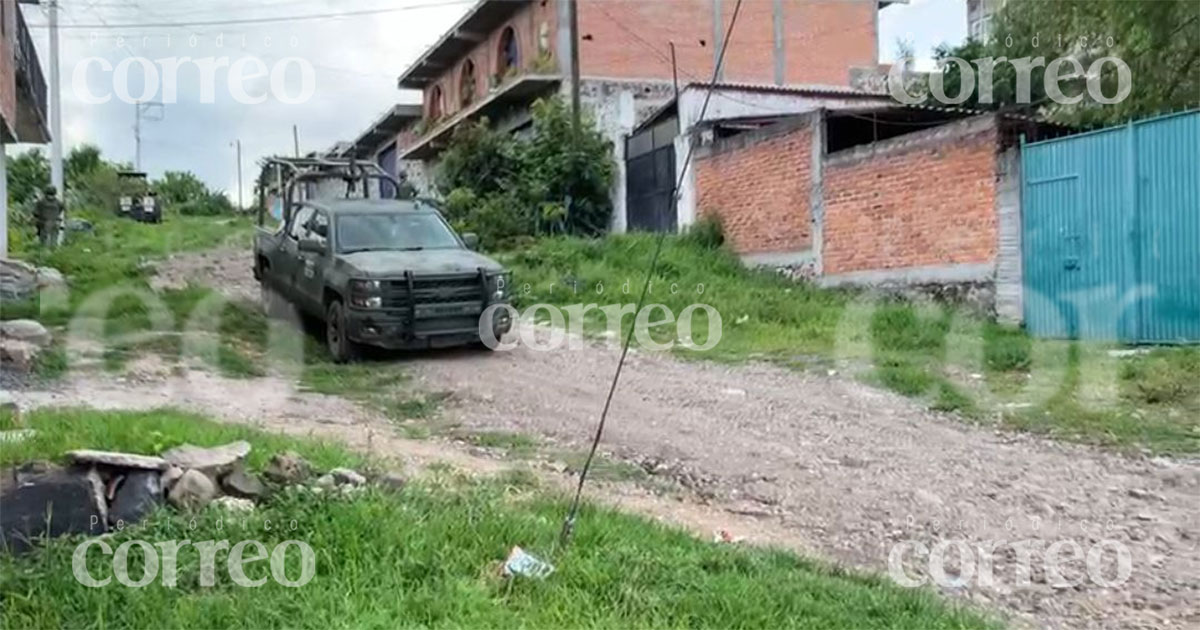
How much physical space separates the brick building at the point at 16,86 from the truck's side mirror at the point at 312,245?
644 cm

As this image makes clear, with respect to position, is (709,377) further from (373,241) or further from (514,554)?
(514,554)

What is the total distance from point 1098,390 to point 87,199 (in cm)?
4291

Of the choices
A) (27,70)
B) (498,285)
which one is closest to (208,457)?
(498,285)

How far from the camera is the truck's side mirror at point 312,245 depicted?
1138 centimetres

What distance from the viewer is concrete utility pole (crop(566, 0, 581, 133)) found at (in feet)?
72.9

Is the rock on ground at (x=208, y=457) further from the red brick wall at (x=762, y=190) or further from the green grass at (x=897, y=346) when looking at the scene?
the red brick wall at (x=762, y=190)

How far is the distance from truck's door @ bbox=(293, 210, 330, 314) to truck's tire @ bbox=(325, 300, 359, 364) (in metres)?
0.32

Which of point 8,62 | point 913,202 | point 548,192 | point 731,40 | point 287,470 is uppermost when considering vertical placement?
point 731,40

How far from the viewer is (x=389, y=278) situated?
10.4 meters

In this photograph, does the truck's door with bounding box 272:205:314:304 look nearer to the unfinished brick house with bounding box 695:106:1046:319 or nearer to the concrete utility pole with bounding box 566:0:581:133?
the unfinished brick house with bounding box 695:106:1046:319

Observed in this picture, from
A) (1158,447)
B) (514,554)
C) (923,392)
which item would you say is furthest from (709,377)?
(514,554)

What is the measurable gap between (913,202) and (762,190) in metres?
3.66

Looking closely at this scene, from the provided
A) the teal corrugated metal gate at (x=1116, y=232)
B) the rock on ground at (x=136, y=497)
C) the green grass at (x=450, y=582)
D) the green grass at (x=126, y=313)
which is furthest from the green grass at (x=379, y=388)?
the teal corrugated metal gate at (x=1116, y=232)

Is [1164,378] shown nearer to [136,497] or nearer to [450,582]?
[450,582]
